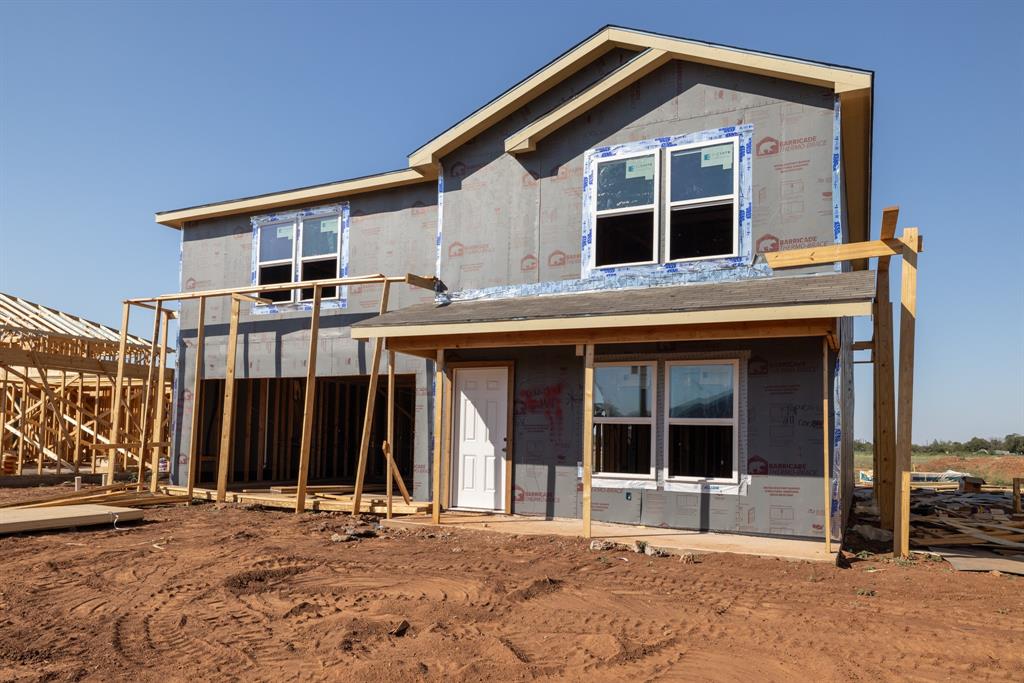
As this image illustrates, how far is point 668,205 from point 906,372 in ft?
13.5

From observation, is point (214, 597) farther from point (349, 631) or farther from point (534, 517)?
point (534, 517)

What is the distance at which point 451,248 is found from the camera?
1338cm

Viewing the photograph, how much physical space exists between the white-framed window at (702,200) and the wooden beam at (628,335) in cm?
198

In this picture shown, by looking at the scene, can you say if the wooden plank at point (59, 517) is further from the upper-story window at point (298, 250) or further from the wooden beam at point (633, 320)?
the upper-story window at point (298, 250)

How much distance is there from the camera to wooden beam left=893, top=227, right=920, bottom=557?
30.0ft

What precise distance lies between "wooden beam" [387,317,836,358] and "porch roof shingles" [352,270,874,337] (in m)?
0.33

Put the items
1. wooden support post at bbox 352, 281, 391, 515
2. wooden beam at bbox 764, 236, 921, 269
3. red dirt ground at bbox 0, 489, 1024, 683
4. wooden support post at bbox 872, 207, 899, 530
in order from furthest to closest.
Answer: wooden support post at bbox 352, 281, 391, 515 → wooden support post at bbox 872, 207, 899, 530 → wooden beam at bbox 764, 236, 921, 269 → red dirt ground at bbox 0, 489, 1024, 683

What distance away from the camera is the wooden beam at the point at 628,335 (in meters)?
9.20

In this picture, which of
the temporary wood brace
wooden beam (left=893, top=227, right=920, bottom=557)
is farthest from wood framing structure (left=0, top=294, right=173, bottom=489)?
wooden beam (left=893, top=227, right=920, bottom=557)

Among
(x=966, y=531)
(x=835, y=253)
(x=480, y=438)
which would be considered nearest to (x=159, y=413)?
(x=480, y=438)

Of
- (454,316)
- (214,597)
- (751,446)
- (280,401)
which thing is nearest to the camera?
(214,597)

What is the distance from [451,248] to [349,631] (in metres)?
8.33

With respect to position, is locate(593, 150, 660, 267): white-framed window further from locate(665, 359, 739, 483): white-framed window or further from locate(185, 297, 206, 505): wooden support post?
locate(185, 297, 206, 505): wooden support post

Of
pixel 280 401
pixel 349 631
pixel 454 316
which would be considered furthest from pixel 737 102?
pixel 280 401
